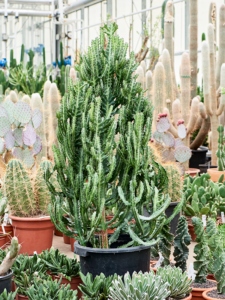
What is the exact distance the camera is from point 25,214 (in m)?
2.83

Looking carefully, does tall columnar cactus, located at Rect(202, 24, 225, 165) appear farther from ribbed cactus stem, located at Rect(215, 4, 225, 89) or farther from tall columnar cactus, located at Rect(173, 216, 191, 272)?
tall columnar cactus, located at Rect(173, 216, 191, 272)

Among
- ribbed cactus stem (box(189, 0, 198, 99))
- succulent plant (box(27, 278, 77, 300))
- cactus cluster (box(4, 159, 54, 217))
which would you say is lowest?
succulent plant (box(27, 278, 77, 300))

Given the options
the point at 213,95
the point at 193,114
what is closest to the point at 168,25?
the point at 213,95

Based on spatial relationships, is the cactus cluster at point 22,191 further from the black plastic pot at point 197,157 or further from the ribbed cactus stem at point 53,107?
the black plastic pot at point 197,157

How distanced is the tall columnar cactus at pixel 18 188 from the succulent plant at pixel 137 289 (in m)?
1.32

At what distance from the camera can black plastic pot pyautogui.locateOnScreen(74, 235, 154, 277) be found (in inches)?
69.2

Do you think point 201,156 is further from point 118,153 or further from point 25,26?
point 25,26

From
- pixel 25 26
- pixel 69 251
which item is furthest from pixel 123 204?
pixel 25 26

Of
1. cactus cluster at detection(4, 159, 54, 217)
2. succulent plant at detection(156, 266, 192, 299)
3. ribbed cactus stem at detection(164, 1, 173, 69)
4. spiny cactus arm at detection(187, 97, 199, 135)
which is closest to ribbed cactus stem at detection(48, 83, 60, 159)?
cactus cluster at detection(4, 159, 54, 217)

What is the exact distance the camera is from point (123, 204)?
6.31 feet

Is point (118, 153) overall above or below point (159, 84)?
below

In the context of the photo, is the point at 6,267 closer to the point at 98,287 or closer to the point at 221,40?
the point at 98,287

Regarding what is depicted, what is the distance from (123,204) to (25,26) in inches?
590

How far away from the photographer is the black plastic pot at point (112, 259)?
69.2 inches
